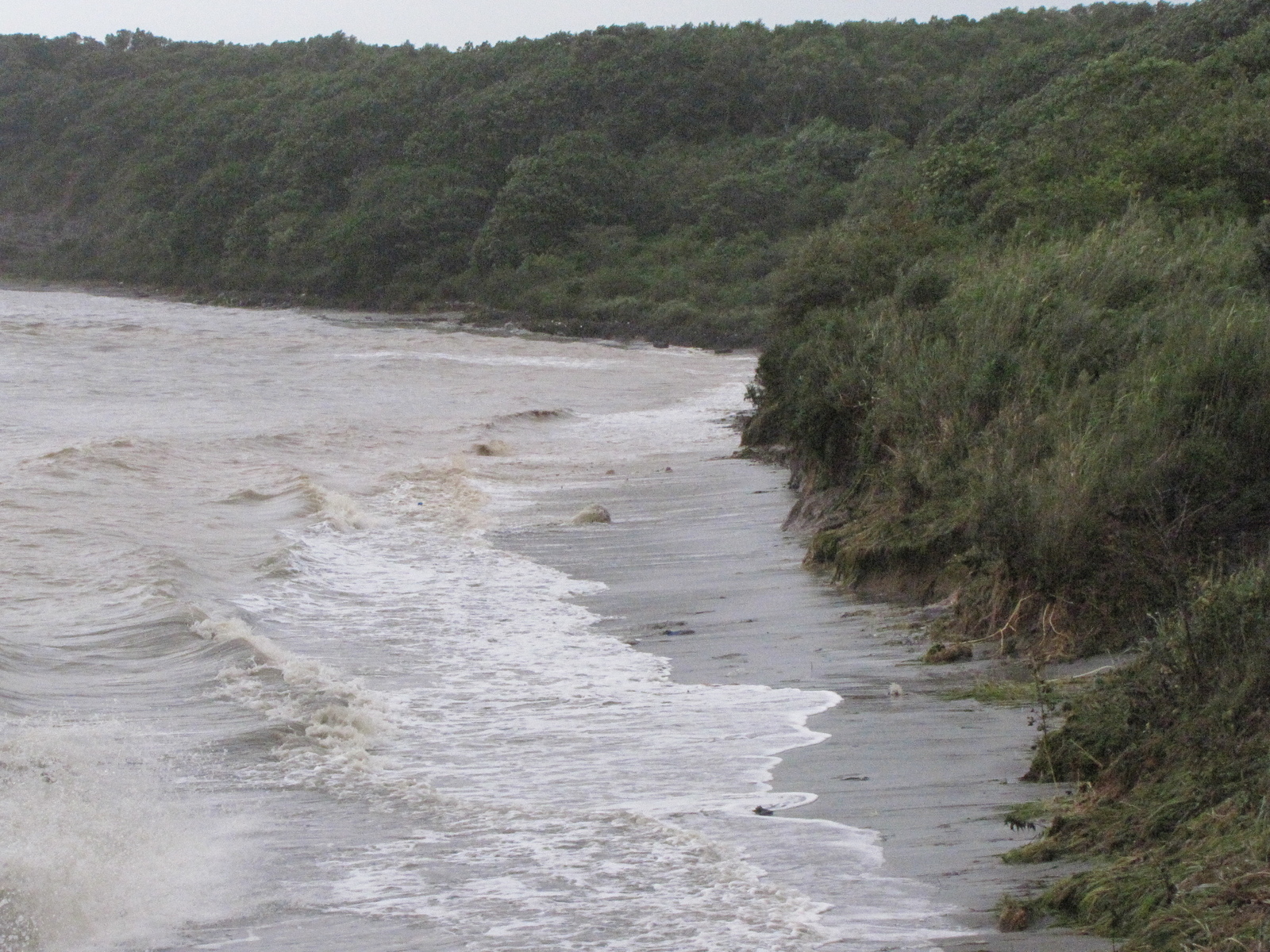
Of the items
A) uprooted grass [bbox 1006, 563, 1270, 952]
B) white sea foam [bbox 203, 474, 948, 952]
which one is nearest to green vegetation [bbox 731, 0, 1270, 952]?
uprooted grass [bbox 1006, 563, 1270, 952]

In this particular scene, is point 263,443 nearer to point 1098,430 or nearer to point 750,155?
point 1098,430

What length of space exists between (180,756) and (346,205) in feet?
240

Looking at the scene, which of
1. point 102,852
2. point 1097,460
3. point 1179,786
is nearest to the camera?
point 1179,786

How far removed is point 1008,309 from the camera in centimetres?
1209

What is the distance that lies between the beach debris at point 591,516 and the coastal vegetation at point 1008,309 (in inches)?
77.2

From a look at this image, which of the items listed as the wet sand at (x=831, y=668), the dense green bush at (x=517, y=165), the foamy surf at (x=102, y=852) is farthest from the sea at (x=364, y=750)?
the dense green bush at (x=517, y=165)

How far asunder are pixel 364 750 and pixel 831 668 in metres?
2.57

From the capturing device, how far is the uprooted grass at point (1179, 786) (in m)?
4.12

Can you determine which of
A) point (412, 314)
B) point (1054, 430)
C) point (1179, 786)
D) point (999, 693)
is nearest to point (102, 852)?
point (1179, 786)

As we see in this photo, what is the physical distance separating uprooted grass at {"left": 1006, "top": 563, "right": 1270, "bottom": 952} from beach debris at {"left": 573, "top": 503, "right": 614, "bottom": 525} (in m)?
8.80

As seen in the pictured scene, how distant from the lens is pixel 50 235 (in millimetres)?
90125

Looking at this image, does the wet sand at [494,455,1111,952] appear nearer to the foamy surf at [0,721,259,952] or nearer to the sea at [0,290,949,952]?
the sea at [0,290,949,952]

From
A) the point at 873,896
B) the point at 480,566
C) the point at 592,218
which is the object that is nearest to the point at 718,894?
the point at 873,896

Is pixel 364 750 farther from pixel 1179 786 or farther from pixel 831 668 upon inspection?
pixel 1179 786
